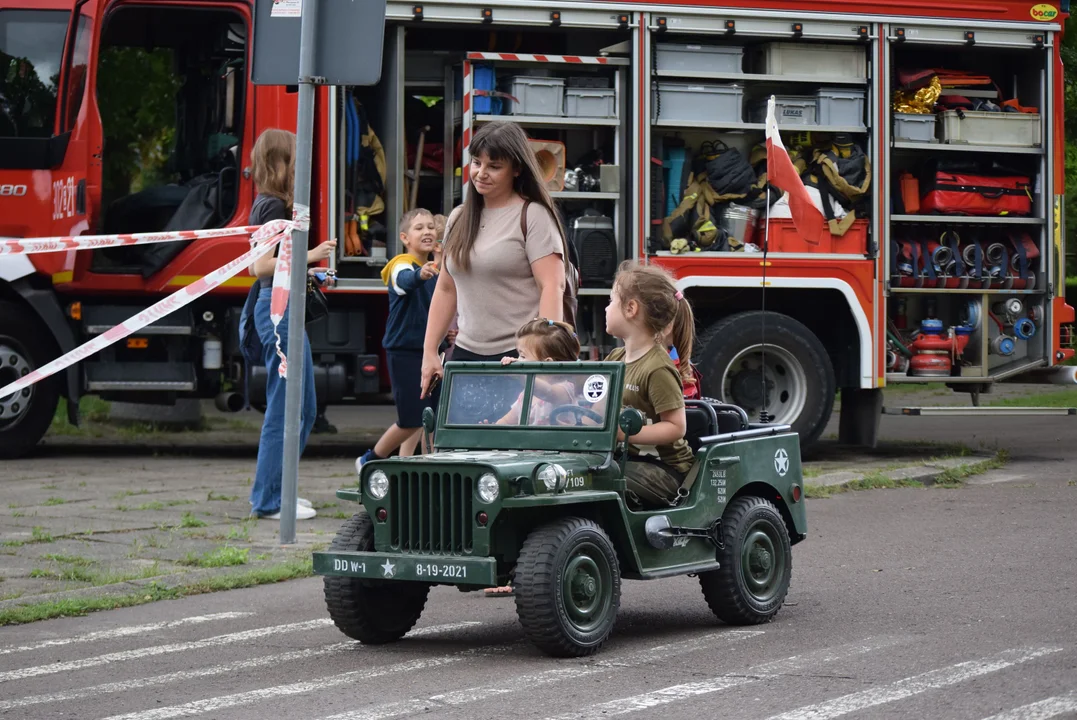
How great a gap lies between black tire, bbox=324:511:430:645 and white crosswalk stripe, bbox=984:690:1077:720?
1.94 meters

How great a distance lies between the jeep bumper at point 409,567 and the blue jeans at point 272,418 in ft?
10.4

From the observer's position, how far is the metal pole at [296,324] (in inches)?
302

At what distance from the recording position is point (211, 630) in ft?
19.5

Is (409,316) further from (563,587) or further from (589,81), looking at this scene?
(563,587)

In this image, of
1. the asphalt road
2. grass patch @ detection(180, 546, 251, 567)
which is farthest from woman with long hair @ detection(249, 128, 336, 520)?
the asphalt road

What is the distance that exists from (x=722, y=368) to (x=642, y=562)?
629cm

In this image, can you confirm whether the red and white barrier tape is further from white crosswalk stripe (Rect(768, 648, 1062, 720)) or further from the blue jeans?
white crosswalk stripe (Rect(768, 648, 1062, 720))

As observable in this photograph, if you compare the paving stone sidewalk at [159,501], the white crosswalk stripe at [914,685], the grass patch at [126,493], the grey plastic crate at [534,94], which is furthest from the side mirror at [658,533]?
the grey plastic crate at [534,94]

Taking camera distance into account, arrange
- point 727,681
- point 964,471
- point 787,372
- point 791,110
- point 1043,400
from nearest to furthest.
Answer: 1. point 727,681
2. point 964,471
3. point 791,110
4. point 787,372
5. point 1043,400

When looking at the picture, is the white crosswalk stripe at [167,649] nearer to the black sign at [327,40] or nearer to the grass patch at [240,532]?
the grass patch at [240,532]

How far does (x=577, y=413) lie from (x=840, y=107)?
23.0 feet

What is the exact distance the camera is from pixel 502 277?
21.9ft

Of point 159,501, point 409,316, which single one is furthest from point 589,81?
point 159,501

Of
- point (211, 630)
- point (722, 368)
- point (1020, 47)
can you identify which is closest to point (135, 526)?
point (211, 630)
